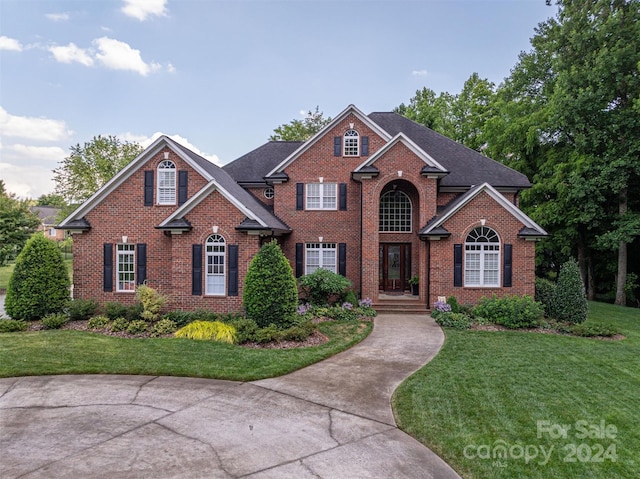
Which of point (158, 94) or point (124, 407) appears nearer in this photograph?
point (124, 407)

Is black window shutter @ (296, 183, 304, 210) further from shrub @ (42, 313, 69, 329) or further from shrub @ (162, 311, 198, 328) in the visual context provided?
shrub @ (42, 313, 69, 329)

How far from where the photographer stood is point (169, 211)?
44.3ft

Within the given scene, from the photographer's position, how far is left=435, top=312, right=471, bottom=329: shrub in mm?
11945

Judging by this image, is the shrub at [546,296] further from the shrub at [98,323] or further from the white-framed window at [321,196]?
the shrub at [98,323]

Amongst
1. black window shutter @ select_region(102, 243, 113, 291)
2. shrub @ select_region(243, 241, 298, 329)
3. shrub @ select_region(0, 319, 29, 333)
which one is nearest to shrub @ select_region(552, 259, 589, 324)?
shrub @ select_region(243, 241, 298, 329)

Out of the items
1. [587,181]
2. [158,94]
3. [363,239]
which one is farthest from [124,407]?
[587,181]

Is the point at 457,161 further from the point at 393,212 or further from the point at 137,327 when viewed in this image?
the point at 137,327

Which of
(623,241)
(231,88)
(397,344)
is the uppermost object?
(231,88)

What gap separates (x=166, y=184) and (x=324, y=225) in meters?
6.85

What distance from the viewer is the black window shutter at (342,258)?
621 inches

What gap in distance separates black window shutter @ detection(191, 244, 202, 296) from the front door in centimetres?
838

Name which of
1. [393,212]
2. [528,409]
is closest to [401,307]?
[393,212]

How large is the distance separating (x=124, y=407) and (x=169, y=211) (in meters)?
8.93

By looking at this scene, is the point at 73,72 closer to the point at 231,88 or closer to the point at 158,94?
the point at 158,94
